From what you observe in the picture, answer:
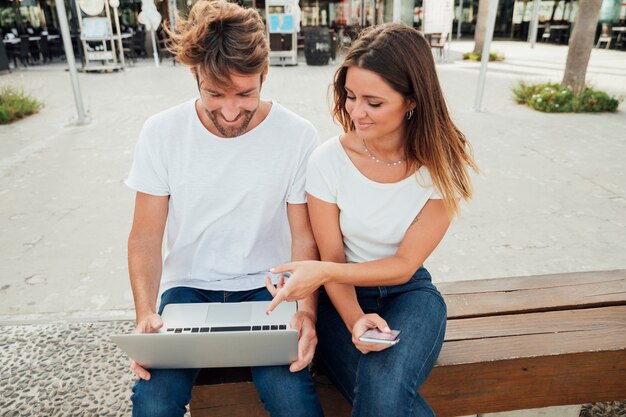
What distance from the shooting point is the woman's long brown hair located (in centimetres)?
152

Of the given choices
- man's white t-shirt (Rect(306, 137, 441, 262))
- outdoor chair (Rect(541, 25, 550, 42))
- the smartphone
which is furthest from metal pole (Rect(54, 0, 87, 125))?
outdoor chair (Rect(541, 25, 550, 42))

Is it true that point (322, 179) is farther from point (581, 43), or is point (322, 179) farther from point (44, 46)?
point (44, 46)

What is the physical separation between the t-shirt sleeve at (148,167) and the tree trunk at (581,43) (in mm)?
7820

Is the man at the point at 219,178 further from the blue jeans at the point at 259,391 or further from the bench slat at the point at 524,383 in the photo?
the bench slat at the point at 524,383

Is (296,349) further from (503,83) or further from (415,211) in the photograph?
(503,83)

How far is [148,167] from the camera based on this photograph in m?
1.71

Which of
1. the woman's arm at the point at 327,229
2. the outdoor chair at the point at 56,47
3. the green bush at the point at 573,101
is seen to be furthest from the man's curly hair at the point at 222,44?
the outdoor chair at the point at 56,47

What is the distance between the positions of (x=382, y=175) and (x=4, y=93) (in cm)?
825

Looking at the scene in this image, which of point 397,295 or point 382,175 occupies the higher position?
point 382,175

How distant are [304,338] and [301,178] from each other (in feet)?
1.94

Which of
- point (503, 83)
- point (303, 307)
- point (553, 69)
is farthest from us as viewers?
point (553, 69)

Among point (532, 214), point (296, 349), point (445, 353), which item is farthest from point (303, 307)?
point (532, 214)

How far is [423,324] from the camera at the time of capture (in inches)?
58.6

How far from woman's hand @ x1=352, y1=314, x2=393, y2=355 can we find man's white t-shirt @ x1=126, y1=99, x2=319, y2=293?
48 cm
